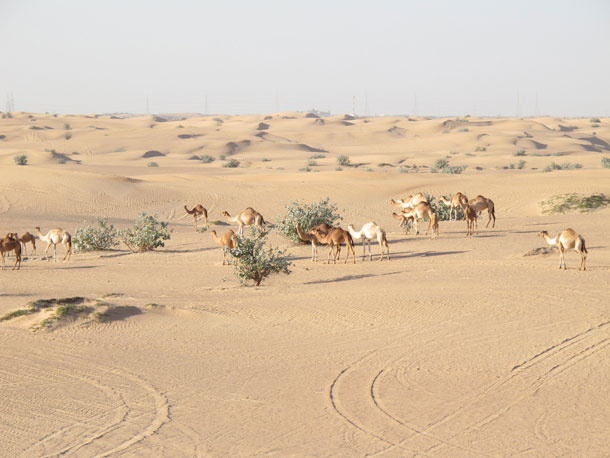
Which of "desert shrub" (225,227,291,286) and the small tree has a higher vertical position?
the small tree

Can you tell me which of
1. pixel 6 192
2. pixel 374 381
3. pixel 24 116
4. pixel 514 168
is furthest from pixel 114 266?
pixel 24 116

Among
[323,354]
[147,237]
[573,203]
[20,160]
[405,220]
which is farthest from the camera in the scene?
[20,160]

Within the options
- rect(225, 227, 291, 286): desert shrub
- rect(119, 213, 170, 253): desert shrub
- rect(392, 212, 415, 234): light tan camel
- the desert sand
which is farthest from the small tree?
rect(225, 227, 291, 286): desert shrub

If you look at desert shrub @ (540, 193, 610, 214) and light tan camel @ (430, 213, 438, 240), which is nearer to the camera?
light tan camel @ (430, 213, 438, 240)

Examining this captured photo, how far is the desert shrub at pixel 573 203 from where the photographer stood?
30.0 metres

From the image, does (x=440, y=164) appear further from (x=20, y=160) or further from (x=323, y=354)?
(x=323, y=354)

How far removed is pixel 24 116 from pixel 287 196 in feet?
272

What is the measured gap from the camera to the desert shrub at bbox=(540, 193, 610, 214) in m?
30.0

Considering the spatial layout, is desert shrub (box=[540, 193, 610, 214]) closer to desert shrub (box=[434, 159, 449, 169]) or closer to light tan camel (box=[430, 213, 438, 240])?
light tan camel (box=[430, 213, 438, 240])

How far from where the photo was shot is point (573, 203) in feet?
99.9

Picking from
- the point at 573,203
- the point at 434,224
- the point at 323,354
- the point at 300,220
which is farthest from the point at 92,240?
the point at 573,203

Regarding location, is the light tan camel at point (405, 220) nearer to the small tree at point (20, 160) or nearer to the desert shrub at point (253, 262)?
the desert shrub at point (253, 262)

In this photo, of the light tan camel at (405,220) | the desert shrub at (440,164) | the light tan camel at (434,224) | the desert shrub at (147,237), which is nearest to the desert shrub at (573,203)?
the light tan camel at (405,220)

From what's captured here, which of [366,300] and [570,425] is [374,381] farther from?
[366,300]
